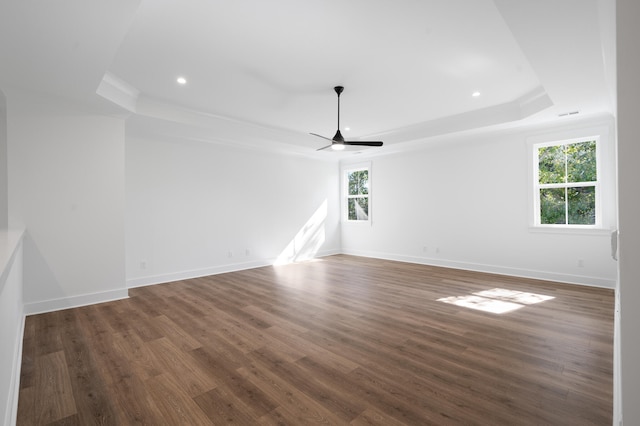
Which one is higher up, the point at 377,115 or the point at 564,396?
the point at 377,115

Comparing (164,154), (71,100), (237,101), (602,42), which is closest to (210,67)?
(237,101)

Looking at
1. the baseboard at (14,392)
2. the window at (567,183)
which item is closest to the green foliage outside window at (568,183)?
the window at (567,183)

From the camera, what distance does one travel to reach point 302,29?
265cm

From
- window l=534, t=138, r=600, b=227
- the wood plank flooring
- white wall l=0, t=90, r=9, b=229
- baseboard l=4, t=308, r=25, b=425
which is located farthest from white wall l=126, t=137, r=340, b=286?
window l=534, t=138, r=600, b=227

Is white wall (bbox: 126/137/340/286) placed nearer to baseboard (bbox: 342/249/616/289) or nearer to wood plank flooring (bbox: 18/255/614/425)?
wood plank flooring (bbox: 18/255/614/425)

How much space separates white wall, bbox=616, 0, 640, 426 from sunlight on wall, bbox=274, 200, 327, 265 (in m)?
6.13

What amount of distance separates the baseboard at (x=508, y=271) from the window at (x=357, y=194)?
3.53 feet

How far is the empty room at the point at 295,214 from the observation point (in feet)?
6.37

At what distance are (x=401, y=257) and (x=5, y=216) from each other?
261 inches

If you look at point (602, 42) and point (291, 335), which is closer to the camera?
point (602, 42)

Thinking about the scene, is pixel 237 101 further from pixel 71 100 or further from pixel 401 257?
pixel 401 257

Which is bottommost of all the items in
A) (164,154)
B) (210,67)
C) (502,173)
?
(502,173)

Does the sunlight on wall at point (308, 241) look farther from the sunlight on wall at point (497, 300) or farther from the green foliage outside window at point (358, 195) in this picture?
the sunlight on wall at point (497, 300)

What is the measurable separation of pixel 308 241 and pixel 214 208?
256 centimetres
